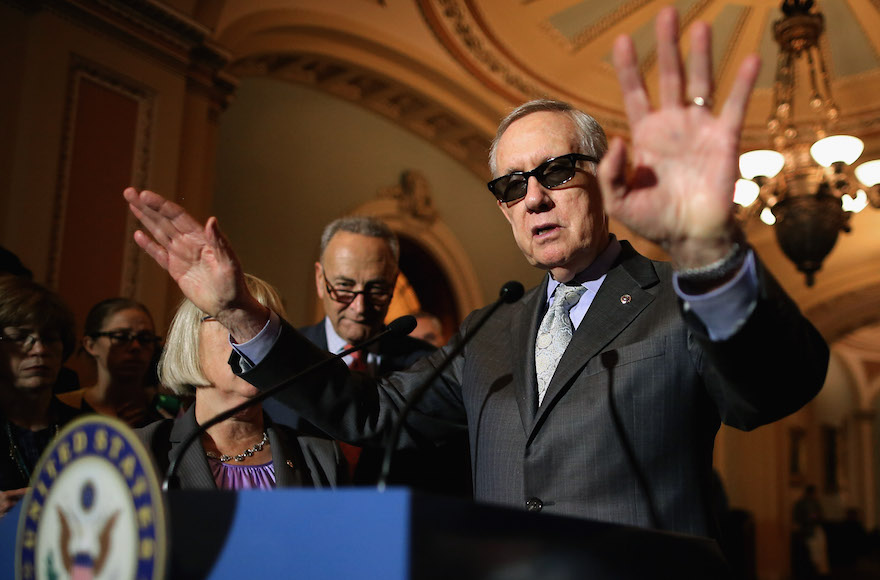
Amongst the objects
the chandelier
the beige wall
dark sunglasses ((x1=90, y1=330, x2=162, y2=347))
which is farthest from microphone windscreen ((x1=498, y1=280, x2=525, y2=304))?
the beige wall

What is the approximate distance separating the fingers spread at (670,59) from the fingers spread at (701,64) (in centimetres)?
2

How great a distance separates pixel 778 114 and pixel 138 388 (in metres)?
5.22

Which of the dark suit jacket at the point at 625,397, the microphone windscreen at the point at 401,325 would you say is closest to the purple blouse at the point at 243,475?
the dark suit jacket at the point at 625,397

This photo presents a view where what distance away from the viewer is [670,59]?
3.68ft

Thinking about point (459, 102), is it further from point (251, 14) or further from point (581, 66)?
point (251, 14)

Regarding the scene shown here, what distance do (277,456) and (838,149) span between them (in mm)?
5299

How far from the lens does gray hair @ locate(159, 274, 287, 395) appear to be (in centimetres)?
208

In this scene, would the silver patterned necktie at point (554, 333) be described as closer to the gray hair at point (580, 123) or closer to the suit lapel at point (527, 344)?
the suit lapel at point (527, 344)

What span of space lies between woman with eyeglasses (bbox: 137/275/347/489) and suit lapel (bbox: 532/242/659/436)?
2.53ft

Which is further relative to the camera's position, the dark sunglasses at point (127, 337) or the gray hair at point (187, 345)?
the dark sunglasses at point (127, 337)

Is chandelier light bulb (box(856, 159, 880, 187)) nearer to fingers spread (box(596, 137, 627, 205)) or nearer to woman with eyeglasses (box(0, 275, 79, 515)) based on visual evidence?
woman with eyeglasses (box(0, 275, 79, 515))

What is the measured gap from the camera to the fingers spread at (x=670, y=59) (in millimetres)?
1116

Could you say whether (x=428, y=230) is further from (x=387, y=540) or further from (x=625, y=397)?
(x=387, y=540)

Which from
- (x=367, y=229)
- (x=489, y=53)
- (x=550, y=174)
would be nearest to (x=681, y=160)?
(x=550, y=174)
